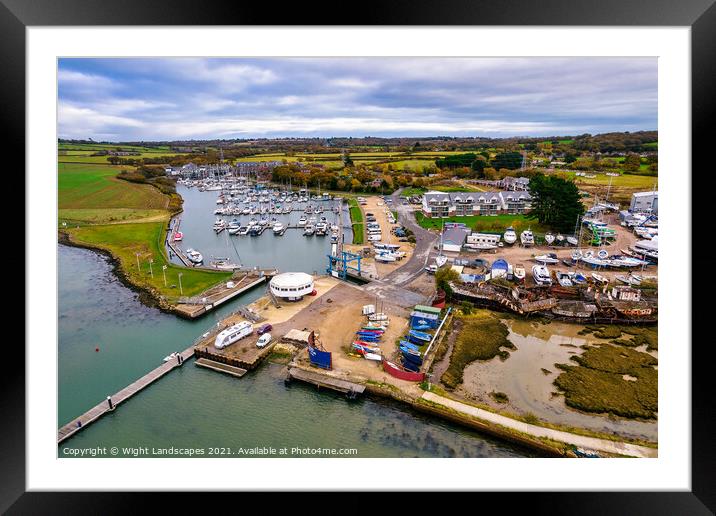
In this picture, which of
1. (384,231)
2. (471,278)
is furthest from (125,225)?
(471,278)

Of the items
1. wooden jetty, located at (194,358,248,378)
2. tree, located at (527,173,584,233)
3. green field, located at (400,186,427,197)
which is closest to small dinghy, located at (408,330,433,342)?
wooden jetty, located at (194,358,248,378)

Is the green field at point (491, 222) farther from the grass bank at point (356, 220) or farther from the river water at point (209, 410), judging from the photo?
the river water at point (209, 410)

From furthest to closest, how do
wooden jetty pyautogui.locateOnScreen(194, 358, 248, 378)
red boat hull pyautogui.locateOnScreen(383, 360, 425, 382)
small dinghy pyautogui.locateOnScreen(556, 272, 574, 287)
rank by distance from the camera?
1. small dinghy pyautogui.locateOnScreen(556, 272, 574, 287)
2. wooden jetty pyautogui.locateOnScreen(194, 358, 248, 378)
3. red boat hull pyautogui.locateOnScreen(383, 360, 425, 382)

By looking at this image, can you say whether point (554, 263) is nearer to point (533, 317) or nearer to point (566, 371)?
point (533, 317)

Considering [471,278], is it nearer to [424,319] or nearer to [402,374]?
[424,319]

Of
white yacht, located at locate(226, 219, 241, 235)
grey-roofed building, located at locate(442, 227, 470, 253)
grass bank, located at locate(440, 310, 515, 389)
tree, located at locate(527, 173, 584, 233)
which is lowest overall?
grass bank, located at locate(440, 310, 515, 389)

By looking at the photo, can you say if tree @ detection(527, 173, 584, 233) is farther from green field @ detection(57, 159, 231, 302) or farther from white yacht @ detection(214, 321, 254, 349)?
white yacht @ detection(214, 321, 254, 349)
